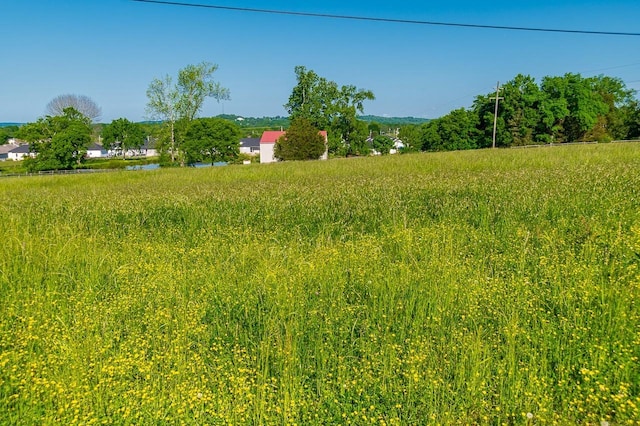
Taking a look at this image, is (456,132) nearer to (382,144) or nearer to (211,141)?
(382,144)

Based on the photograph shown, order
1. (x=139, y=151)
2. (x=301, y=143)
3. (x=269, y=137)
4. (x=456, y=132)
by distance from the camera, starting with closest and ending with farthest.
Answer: (x=301, y=143), (x=456, y=132), (x=269, y=137), (x=139, y=151)

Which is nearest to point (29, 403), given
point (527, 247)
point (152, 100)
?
point (527, 247)

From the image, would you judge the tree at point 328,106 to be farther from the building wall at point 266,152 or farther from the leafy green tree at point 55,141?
the leafy green tree at point 55,141

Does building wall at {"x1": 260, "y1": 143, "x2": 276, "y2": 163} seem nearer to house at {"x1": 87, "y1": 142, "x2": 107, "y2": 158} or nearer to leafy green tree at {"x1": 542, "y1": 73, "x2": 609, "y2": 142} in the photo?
leafy green tree at {"x1": 542, "y1": 73, "x2": 609, "y2": 142}

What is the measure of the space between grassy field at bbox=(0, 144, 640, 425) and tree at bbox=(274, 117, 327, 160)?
53068mm

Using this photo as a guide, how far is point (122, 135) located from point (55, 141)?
181 feet

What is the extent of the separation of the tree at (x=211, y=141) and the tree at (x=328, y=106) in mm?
13069

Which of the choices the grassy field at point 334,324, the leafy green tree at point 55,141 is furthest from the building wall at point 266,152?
the grassy field at point 334,324

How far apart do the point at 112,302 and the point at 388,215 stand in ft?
15.7

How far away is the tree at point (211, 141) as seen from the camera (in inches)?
2482

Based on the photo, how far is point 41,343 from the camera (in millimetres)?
3270

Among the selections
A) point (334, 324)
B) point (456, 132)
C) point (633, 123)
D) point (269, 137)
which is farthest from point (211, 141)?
point (633, 123)

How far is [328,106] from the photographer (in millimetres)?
71875

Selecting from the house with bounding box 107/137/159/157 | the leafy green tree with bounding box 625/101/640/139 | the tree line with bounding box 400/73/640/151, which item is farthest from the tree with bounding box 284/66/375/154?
the house with bounding box 107/137/159/157
